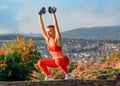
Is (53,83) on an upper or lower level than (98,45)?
upper

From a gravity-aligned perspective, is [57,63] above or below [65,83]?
above

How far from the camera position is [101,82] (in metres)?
24.3

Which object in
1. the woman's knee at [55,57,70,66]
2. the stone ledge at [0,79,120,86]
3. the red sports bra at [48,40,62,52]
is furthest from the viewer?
the red sports bra at [48,40,62,52]

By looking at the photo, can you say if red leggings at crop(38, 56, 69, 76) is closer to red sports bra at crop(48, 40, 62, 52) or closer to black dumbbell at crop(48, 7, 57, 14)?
red sports bra at crop(48, 40, 62, 52)

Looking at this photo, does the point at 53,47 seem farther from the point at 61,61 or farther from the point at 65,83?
the point at 65,83

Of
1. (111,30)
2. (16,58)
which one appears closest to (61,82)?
(16,58)

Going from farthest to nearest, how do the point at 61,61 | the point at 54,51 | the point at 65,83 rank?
1. the point at 54,51
2. the point at 61,61
3. the point at 65,83

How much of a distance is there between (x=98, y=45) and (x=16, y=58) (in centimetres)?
7764

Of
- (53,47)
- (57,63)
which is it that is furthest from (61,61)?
(53,47)

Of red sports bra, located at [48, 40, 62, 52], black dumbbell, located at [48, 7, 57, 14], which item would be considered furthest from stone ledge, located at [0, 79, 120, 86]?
black dumbbell, located at [48, 7, 57, 14]

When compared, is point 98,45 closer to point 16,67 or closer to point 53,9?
point 16,67

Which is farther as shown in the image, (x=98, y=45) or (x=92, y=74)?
(x=98, y=45)

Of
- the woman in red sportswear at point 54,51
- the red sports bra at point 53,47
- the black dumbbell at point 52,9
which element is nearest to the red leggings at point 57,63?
the woman in red sportswear at point 54,51


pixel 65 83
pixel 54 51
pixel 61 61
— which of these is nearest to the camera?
pixel 65 83
